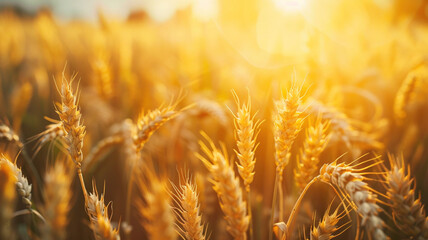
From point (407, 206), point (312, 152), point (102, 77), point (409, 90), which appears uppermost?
point (102, 77)

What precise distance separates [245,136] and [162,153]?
1215 mm

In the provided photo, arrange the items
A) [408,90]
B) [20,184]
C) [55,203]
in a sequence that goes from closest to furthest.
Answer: [55,203] → [20,184] → [408,90]

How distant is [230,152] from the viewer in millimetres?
1765

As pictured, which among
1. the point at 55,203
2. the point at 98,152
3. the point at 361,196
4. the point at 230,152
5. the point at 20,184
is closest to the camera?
the point at 55,203

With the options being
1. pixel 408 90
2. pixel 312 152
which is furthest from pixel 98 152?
pixel 408 90

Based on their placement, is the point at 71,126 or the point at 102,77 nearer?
the point at 71,126

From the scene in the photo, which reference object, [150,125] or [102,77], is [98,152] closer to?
[150,125]

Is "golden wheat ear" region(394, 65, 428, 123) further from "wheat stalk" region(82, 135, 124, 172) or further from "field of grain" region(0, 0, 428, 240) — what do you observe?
"wheat stalk" region(82, 135, 124, 172)

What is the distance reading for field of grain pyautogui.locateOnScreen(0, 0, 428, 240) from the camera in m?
0.66

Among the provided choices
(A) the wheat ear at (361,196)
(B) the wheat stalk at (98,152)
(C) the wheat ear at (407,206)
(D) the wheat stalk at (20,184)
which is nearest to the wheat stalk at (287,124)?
(A) the wheat ear at (361,196)

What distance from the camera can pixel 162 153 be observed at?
1836 millimetres

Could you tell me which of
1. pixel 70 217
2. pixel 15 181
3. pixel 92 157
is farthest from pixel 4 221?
pixel 70 217

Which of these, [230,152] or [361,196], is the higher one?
[230,152]

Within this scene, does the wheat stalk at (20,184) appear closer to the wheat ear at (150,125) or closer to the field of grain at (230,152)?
the field of grain at (230,152)
